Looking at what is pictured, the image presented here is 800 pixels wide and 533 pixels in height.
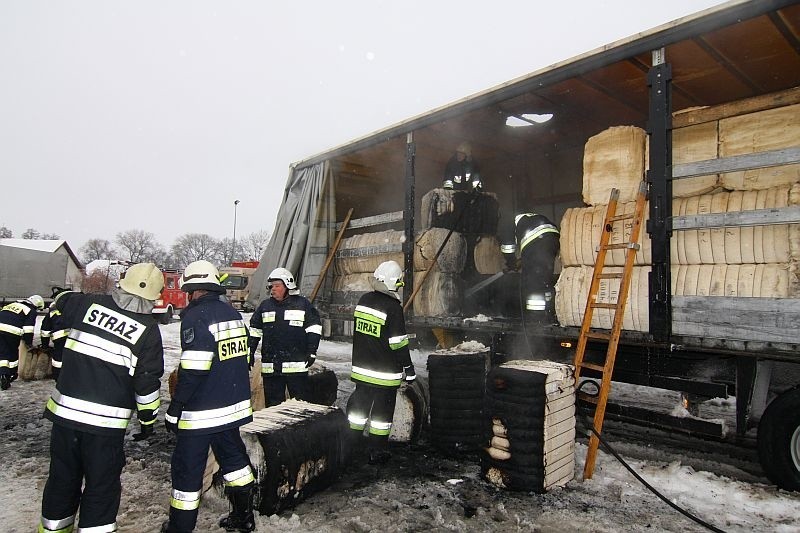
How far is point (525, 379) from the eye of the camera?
12.8 ft

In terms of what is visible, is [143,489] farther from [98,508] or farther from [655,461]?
[655,461]

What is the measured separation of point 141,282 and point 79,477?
1244mm

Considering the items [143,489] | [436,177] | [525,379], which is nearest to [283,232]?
[436,177]

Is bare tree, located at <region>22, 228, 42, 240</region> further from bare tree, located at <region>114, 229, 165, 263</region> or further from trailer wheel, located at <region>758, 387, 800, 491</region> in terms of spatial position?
trailer wheel, located at <region>758, 387, 800, 491</region>

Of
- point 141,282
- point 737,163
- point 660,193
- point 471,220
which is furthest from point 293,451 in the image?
point 471,220

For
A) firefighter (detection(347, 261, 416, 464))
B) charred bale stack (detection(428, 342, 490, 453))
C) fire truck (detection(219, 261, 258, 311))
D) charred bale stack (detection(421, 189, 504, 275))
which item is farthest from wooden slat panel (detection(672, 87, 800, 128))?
fire truck (detection(219, 261, 258, 311))

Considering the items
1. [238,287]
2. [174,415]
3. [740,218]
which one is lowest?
[174,415]

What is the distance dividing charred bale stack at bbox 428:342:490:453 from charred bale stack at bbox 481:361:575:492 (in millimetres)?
671

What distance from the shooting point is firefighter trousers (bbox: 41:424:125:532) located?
286 centimetres

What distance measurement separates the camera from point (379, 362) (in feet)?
16.1

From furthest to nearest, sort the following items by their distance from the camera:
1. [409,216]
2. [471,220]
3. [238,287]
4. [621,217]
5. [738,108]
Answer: [238,287] → [471,220] → [409,216] → [621,217] → [738,108]

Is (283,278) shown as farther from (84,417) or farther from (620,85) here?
(620,85)

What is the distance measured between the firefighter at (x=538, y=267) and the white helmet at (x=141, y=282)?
3884 millimetres

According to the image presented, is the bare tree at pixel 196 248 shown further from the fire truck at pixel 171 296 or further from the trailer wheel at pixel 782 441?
the trailer wheel at pixel 782 441
